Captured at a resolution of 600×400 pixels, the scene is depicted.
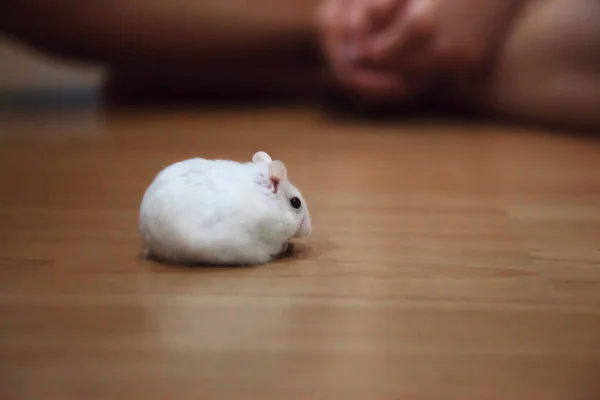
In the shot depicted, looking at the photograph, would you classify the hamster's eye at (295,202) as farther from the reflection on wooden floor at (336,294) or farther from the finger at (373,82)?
the finger at (373,82)

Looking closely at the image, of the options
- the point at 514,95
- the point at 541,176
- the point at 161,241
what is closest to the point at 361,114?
the point at 514,95

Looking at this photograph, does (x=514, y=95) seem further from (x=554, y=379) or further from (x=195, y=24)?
(x=554, y=379)

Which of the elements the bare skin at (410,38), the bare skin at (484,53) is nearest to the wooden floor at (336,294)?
the bare skin at (484,53)

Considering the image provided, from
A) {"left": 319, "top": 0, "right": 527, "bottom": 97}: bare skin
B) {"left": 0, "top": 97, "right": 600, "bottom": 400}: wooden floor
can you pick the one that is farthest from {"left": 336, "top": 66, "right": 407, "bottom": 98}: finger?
{"left": 0, "top": 97, "right": 600, "bottom": 400}: wooden floor

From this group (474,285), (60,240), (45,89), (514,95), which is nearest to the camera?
(474,285)

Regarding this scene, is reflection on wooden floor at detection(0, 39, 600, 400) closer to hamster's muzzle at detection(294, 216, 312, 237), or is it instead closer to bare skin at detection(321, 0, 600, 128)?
hamster's muzzle at detection(294, 216, 312, 237)

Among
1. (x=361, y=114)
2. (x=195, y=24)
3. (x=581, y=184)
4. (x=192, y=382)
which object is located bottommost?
(x=192, y=382)

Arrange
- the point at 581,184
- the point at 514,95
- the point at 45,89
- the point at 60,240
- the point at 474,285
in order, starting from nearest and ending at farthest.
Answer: the point at 474,285 < the point at 60,240 < the point at 581,184 < the point at 514,95 < the point at 45,89
